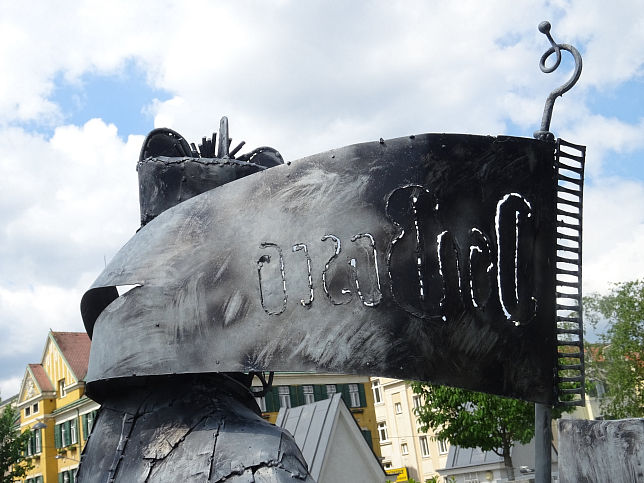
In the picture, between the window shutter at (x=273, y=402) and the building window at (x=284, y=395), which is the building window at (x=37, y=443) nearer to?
the window shutter at (x=273, y=402)

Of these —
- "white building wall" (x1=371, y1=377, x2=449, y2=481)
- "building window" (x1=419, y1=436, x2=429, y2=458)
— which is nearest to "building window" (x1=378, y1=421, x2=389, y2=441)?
"white building wall" (x1=371, y1=377, x2=449, y2=481)

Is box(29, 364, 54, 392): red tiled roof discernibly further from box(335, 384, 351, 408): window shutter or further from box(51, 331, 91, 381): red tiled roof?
box(335, 384, 351, 408): window shutter

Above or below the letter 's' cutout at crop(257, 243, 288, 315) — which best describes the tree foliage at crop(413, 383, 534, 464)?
below

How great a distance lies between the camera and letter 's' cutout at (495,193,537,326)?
308 centimetres

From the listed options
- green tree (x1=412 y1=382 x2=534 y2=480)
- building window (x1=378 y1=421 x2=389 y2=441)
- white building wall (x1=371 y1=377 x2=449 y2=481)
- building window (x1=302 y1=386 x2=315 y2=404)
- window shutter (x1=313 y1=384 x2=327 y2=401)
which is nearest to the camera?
green tree (x1=412 y1=382 x2=534 y2=480)

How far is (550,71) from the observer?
3.30m

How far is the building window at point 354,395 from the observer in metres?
39.0

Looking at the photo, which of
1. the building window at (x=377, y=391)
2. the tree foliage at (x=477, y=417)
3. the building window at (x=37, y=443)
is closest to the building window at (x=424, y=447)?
the building window at (x=377, y=391)

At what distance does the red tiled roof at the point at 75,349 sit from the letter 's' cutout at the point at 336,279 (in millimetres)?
37165

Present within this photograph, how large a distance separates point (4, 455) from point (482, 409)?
16.0 metres

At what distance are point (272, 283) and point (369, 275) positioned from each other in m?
0.41

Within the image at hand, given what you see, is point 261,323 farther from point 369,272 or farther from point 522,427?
point 522,427

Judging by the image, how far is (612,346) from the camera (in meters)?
28.8

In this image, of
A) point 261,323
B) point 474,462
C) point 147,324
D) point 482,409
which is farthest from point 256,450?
point 474,462
